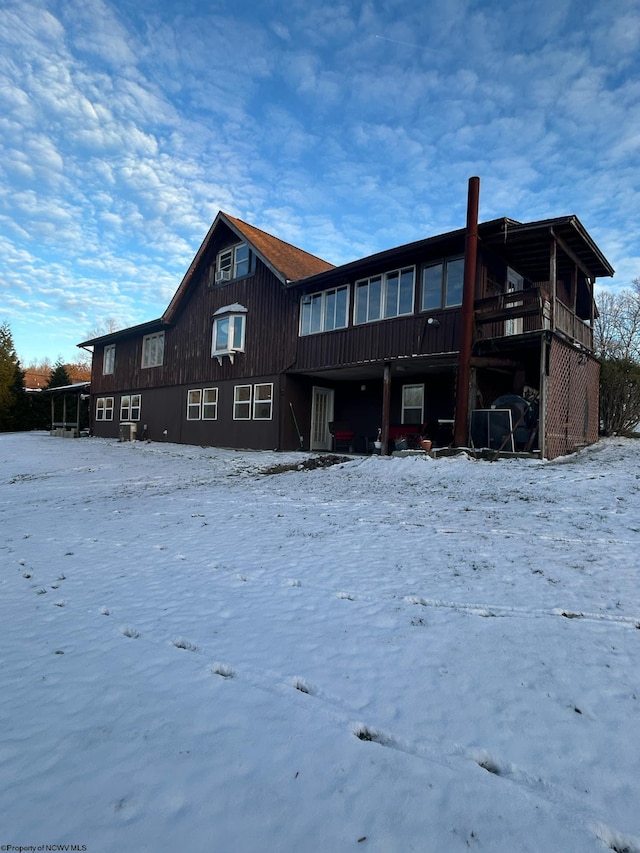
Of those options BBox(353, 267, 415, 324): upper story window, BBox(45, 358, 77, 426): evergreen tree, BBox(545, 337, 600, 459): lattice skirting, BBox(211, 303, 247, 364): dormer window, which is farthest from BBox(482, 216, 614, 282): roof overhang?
BBox(45, 358, 77, 426): evergreen tree

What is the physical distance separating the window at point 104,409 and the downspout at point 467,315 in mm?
19986

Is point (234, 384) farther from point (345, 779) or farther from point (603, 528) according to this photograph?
point (345, 779)

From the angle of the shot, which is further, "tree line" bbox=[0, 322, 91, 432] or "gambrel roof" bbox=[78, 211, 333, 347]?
"tree line" bbox=[0, 322, 91, 432]

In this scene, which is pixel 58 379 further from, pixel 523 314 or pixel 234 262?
pixel 523 314

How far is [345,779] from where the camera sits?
179cm

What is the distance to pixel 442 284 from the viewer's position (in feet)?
40.3

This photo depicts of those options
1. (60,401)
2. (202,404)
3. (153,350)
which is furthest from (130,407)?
(60,401)

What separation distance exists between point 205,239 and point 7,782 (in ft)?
64.6

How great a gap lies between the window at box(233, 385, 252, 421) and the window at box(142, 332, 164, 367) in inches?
242

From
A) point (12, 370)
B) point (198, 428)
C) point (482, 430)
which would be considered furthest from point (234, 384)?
point (12, 370)

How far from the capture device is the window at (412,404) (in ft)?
49.6

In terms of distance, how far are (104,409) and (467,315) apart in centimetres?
2120

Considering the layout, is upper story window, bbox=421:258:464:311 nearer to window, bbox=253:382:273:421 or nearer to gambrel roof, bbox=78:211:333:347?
gambrel roof, bbox=78:211:333:347

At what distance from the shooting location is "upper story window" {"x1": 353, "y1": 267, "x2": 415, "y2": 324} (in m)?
13.1
